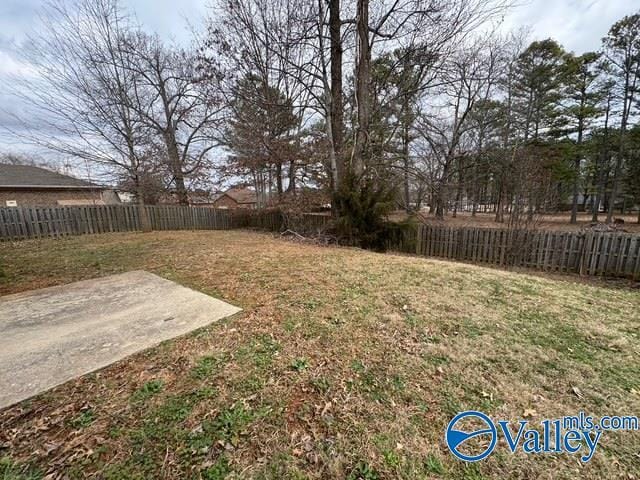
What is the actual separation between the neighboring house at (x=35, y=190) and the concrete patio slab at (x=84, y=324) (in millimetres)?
12409

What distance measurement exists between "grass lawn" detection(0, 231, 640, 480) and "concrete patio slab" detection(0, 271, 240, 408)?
0.20 meters

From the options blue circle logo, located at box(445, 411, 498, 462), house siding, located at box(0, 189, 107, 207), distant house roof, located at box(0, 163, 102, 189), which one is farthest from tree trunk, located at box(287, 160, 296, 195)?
distant house roof, located at box(0, 163, 102, 189)

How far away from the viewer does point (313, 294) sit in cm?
322

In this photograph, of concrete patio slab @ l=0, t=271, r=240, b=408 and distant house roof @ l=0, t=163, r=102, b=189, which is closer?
concrete patio slab @ l=0, t=271, r=240, b=408

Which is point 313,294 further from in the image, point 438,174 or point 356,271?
point 438,174

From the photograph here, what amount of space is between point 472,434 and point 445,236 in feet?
25.6

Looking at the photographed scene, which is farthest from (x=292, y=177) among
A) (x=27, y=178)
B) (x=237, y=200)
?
(x=27, y=178)

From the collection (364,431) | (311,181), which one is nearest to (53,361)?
(364,431)

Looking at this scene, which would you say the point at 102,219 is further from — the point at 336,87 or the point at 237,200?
the point at 336,87

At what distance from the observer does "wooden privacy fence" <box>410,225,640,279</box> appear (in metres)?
6.01

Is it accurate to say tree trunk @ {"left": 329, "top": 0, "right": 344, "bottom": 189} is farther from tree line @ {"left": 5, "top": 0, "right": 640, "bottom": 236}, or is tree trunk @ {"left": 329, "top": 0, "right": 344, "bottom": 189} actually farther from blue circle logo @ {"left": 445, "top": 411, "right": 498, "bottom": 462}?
blue circle logo @ {"left": 445, "top": 411, "right": 498, "bottom": 462}

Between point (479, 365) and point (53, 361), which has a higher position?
point (53, 361)

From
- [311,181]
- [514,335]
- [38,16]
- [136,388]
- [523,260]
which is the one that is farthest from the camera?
[311,181]

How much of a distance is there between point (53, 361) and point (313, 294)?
2320 millimetres
